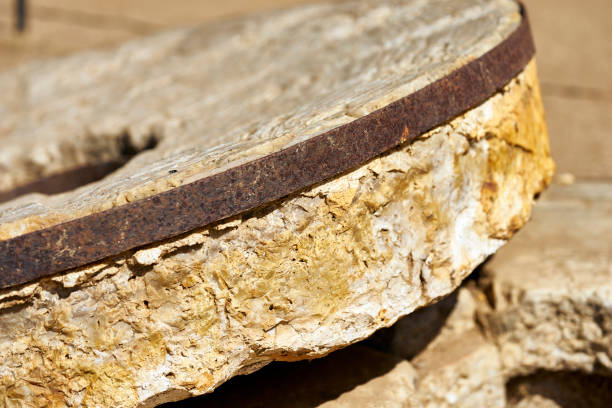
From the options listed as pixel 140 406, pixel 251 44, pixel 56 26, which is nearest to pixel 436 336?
pixel 140 406

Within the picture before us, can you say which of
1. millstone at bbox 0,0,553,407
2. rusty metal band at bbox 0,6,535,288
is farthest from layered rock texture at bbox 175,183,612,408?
rusty metal band at bbox 0,6,535,288

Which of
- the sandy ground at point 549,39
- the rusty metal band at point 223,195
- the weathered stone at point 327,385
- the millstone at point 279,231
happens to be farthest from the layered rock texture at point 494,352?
the sandy ground at point 549,39

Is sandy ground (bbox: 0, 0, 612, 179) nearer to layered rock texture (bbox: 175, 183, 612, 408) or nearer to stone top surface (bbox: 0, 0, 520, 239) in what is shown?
stone top surface (bbox: 0, 0, 520, 239)

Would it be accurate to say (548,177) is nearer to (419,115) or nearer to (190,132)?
(419,115)

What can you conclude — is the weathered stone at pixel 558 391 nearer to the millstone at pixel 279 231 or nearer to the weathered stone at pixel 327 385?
the weathered stone at pixel 327 385

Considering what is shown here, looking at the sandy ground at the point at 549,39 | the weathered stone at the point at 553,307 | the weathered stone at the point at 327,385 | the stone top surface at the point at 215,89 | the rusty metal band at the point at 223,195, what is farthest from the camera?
the sandy ground at the point at 549,39

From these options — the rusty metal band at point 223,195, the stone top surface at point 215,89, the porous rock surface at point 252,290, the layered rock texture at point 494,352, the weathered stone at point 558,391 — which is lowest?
the weathered stone at point 558,391

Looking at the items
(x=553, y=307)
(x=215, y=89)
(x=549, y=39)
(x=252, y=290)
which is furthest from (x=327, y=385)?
(x=549, y=39)
